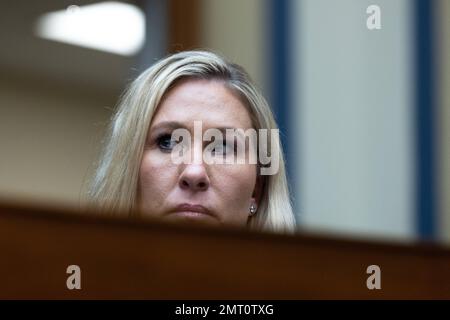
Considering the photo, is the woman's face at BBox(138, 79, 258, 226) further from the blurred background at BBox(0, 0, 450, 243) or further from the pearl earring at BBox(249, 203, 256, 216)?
the blurred background at BBox(0, 0, 450, 243)

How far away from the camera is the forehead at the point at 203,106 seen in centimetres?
103

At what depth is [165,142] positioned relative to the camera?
40.7 inches

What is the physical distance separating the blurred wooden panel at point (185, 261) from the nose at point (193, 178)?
346 millimetres

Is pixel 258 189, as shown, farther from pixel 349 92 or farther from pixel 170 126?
pixel 349 92

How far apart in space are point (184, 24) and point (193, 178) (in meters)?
1.01

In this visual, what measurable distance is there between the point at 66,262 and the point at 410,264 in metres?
0.22

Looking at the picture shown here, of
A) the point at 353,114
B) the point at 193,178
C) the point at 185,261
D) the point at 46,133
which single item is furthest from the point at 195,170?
the point at 46,133

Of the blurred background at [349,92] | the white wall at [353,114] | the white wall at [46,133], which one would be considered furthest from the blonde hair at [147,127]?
the white wall at [46,133]

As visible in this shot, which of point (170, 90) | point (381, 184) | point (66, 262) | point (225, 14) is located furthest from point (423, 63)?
point (66, 262)

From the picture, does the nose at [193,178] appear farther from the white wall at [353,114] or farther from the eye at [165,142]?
the white wall at [353,114]

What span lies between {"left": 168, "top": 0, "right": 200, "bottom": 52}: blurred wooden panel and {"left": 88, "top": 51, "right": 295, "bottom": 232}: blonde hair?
0.67 metres
